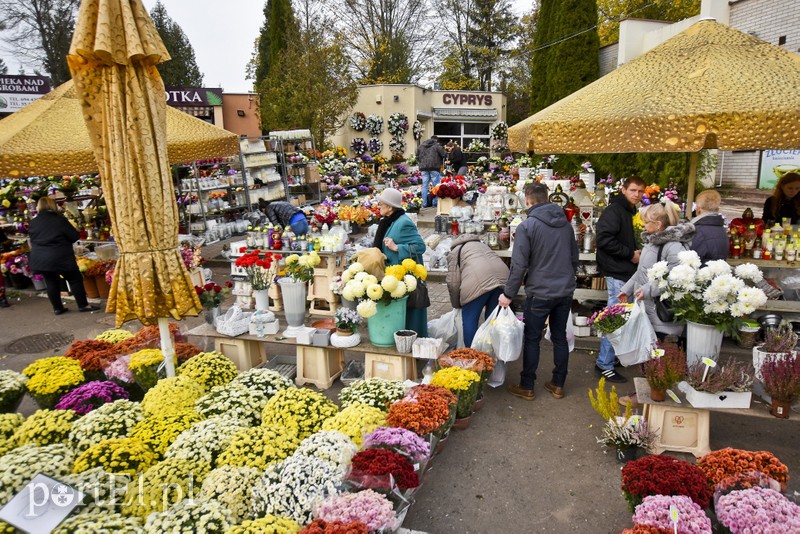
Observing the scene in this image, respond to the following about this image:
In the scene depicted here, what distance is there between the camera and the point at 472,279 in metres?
4.66

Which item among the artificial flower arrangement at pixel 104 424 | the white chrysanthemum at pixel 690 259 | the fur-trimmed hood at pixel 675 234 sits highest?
the fur-trimmed hood at pixel 675 234

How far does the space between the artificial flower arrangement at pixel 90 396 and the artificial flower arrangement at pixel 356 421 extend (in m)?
1.87

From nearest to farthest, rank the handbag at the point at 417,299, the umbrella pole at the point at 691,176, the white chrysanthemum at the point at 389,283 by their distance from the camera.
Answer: the white chrysanthemum at the point at 389,283
the handbag at the point at 417,299
the umbrella pole at the point at 691,176

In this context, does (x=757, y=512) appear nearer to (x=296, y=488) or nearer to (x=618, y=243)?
(x=296, y=488)

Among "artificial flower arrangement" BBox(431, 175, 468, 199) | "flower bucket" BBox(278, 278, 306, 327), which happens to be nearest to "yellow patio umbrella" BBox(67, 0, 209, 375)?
"flower bucket" BBox(278, 278, 306, 327)

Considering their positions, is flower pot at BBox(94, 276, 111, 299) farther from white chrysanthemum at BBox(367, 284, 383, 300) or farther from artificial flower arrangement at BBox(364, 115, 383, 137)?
artificial flower arrangement at BBox(364, 115, 383, 137)

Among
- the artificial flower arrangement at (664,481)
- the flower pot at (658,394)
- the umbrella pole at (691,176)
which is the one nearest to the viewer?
→ the artificial flower arrangement at (664,481)

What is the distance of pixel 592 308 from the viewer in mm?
6215

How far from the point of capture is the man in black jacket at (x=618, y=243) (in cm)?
472

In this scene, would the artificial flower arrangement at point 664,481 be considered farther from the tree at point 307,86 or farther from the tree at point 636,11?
the tree at point 636,11

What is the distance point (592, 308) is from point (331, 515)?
15.4 ft

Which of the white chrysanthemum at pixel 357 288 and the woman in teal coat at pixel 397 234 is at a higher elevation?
the woman in teal coat at pixel 397 234

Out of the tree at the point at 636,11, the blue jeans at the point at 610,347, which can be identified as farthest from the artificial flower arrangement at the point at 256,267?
the tree at the point at 636,11

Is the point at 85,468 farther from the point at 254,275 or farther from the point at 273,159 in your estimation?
the point at 273,159
